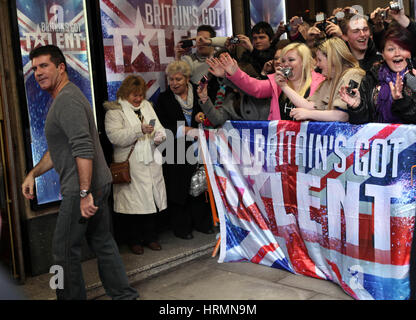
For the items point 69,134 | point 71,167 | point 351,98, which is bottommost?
point 71,167

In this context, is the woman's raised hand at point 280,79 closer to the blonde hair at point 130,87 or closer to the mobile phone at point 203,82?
the mobile phone at point 203,82

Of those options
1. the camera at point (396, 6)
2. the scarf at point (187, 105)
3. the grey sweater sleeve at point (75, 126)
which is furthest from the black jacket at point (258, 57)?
the grey sweater sleeve at point (75, 126)

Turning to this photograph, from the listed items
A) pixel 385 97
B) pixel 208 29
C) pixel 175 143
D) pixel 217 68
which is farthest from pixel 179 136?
pixel 385 97

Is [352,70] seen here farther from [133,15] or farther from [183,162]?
[133,15]

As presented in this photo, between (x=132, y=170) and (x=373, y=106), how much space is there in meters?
2.43

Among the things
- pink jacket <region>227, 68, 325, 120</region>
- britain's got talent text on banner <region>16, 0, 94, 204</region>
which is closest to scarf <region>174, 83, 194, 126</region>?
pink jacket <region>227, 68, 325, 120</region>

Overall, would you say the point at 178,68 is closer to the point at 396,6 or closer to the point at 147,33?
the point at 147,33

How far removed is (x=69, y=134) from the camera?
12.1 feet

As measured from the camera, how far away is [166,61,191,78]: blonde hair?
569 cm

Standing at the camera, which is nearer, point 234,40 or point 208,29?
point 234,40

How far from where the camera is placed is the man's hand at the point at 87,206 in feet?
12.3

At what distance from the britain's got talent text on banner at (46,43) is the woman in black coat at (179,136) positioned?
0.88 meters

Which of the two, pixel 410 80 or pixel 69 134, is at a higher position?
pixel 410 80

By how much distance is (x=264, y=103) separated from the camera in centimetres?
520
